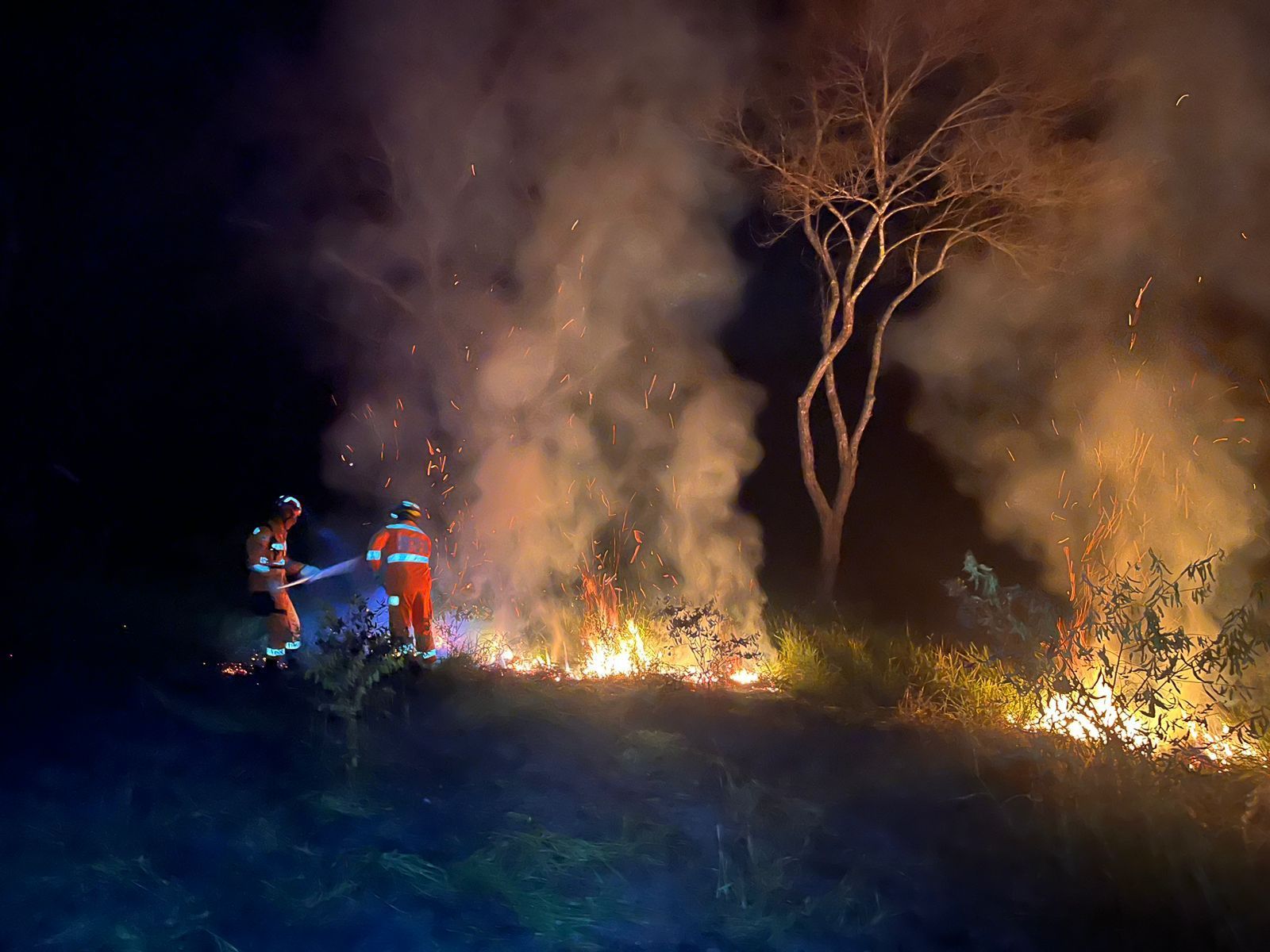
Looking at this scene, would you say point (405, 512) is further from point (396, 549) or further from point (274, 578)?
point (274, 578)

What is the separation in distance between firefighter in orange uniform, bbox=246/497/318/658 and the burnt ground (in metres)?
2.23

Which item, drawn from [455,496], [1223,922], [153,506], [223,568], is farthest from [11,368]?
[1223,922]

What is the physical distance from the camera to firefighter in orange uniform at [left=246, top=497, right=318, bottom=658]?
8828 millimetres

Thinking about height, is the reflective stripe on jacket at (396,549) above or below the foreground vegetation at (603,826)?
above

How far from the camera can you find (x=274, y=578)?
8914mm

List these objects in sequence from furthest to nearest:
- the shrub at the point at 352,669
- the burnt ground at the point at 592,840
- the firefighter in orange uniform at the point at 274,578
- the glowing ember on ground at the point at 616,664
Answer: the firefighter in orange uniform at the point at 274,578 < the glowing ember on ground at the point at 616,664 < the shrub at the point at 352,669 < the burnt ground at the point at 592,840

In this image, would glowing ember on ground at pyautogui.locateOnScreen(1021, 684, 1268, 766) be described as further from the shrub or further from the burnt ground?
the shrub

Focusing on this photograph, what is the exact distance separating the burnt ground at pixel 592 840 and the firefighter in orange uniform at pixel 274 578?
2.23 m

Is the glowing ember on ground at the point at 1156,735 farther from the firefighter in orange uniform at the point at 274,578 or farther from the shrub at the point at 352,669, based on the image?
the firefighter in orange uniform at the point at 274,578

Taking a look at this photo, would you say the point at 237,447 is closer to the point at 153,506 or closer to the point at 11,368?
the point at 153,506

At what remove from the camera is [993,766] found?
5441 mm

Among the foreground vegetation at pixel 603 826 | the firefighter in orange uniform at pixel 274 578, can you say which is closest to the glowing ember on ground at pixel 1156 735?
the foreground vegetation at pixel 603 826

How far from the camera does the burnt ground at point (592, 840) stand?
12.3 feet

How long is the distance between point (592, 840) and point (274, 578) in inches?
212
